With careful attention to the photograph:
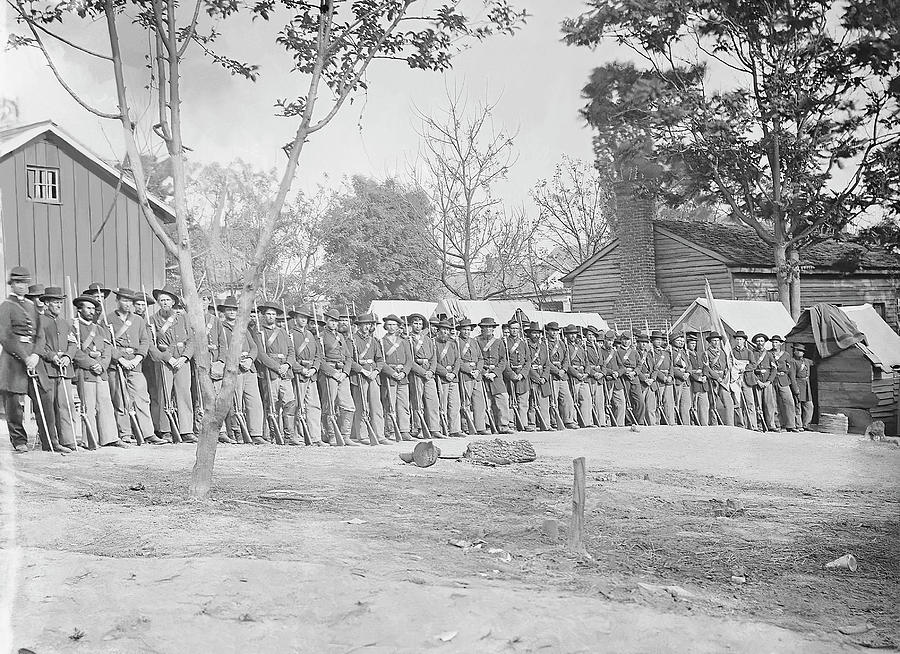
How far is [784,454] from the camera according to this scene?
10.2 metres

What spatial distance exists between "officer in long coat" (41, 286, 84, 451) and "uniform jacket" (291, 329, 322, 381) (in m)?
2.32

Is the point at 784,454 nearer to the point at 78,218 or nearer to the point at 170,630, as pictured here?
the point at 170,630

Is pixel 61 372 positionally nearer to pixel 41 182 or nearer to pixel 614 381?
pixel 41 182

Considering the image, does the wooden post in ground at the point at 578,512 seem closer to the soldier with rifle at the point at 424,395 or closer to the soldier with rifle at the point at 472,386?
the soldier with rifle at the point at 424,395

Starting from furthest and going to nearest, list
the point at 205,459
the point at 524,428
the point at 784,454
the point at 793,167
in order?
the point at 793,167 → the point at 524,428 → the point at 784,454 → the point at 205,459

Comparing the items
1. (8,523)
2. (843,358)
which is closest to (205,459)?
(8,523)

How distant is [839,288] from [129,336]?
49.3 feet

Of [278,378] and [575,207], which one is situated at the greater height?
[575,207]

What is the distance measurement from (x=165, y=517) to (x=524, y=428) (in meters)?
6.83

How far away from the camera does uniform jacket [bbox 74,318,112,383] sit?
26.0ft

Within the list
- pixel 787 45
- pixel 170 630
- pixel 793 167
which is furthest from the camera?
pixel 793 167

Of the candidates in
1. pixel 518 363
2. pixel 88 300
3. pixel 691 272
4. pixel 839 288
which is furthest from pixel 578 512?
pixel 839 288

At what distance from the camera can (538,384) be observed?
12.0 m

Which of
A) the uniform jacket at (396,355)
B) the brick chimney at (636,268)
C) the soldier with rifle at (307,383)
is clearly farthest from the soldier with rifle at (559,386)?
the brick chimney at (636,268)
